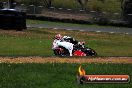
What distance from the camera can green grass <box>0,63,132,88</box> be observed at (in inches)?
456

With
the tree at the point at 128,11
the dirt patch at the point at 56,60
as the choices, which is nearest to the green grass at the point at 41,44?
the dirt patch at the point at 56,60

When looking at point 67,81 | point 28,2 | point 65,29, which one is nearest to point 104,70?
point 67,81

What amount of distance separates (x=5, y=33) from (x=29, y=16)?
15.9 metres

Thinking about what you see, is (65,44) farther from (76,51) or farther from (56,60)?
(56,60)

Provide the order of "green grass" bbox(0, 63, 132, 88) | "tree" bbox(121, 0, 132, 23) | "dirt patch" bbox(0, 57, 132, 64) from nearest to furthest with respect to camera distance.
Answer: "green grass" bbox(0, 63, 132, 88) < "dirt patch" bbox(0, 57, 132, 64) < "tree" bbox(121, 0, 132, 23)

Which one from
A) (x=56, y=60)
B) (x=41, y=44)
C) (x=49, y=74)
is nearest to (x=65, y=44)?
(x=56, y=60)

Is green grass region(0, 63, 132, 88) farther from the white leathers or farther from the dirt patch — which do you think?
the white leathers

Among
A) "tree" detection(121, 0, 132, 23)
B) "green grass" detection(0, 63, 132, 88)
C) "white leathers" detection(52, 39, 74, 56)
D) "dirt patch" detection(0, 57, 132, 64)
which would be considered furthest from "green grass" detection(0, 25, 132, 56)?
"tree" detection(121, 0, 132, 23)

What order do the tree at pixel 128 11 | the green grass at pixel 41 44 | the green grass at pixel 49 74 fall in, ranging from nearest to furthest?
the green grass at pixel 49 74
the green grass at pixel 41 44
the tree at pixel 128 11

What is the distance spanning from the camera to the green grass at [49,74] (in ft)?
38.0

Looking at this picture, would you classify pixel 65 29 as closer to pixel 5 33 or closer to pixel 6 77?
pixel 5 33

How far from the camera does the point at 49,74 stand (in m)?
13.0

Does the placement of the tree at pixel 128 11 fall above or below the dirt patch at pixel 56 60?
below

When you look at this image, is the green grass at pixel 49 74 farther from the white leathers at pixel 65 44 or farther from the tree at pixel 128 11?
the tree at pixel 128 11
